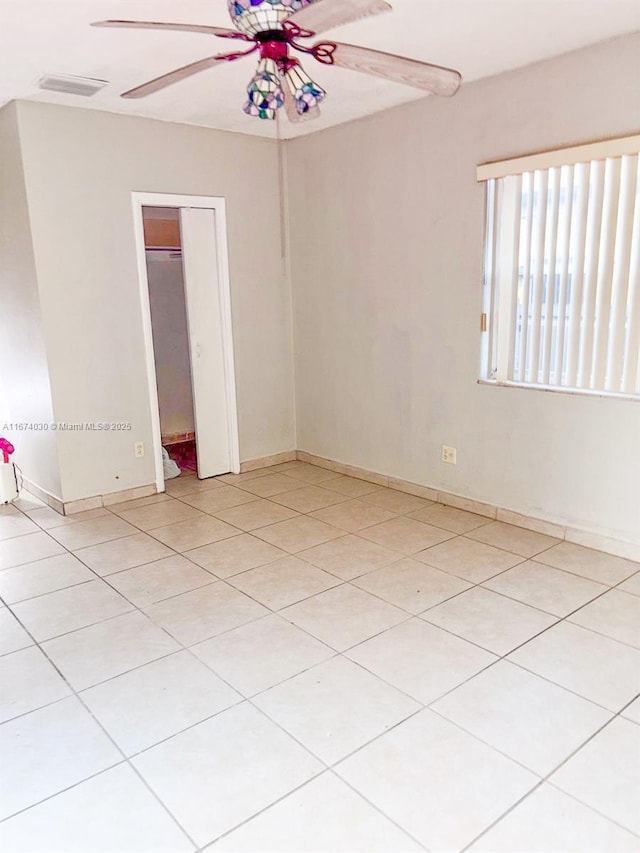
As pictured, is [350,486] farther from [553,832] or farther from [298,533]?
[553,832]

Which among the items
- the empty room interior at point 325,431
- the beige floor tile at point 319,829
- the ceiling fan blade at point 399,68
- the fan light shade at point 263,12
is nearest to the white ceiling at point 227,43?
the empty room interior at point 325,431

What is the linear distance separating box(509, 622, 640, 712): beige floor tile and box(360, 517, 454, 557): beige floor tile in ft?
3.13

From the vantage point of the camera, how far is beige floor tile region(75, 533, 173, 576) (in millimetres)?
3203

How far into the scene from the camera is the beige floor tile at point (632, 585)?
2.80 meters

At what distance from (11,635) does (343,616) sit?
139 centimetres

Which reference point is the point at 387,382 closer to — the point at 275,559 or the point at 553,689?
the point at 275,559

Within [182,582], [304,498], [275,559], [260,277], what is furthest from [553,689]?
[260,277]

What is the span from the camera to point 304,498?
4195 millimetres

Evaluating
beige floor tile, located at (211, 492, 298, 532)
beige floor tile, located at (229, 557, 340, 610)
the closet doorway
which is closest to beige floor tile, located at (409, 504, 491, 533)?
beige floor tile, located at (211, 492, 298, 532)

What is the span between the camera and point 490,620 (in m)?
2.60

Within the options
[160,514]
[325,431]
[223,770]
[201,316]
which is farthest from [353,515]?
[223,770]

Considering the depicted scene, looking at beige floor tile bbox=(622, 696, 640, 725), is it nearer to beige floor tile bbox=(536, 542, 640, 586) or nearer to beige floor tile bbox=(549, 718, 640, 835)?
beige floor tile bbox=(549, 718, 640, 835)

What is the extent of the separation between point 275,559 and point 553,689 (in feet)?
4.98

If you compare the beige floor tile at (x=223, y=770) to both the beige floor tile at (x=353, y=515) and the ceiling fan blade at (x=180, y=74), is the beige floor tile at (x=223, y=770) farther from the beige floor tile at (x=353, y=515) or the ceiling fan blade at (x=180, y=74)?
the ceiling fan blade at (x=180, y=74)
